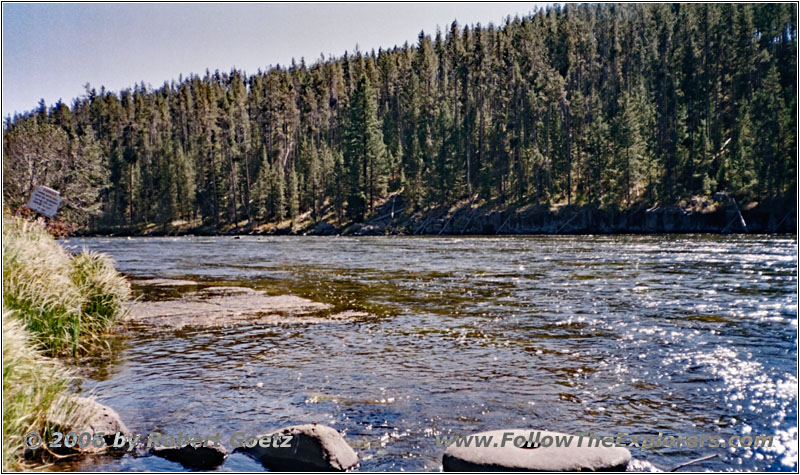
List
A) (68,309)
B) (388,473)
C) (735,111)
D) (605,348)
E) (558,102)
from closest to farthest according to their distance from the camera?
(388,473), (68,309), (605,348), (735,111), (558,102)

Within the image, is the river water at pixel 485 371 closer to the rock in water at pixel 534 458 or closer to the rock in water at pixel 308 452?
the rock in water at pixel 308 452

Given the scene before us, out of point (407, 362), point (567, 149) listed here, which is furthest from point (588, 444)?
point (567, 149)

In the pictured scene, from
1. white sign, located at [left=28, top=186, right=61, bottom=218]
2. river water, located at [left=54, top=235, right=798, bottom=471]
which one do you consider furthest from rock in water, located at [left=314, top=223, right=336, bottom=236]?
white sign, located at [left=28, top=186, right=61, bottom=218]

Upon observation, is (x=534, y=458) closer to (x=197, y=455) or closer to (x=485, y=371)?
(x=197, y=455)

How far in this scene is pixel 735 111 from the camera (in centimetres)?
8325

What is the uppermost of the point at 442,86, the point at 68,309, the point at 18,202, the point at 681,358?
the point at 442,86

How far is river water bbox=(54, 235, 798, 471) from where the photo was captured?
852cm

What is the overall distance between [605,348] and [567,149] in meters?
75.3

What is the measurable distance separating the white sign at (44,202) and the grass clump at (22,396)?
509 cm

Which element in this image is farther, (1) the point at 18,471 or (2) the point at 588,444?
(2) the point at 588,444

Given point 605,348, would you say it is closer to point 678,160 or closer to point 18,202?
point 18,202

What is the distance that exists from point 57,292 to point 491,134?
85.3 metres

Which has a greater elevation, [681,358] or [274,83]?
[274,83]

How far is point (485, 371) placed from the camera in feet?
37.7
